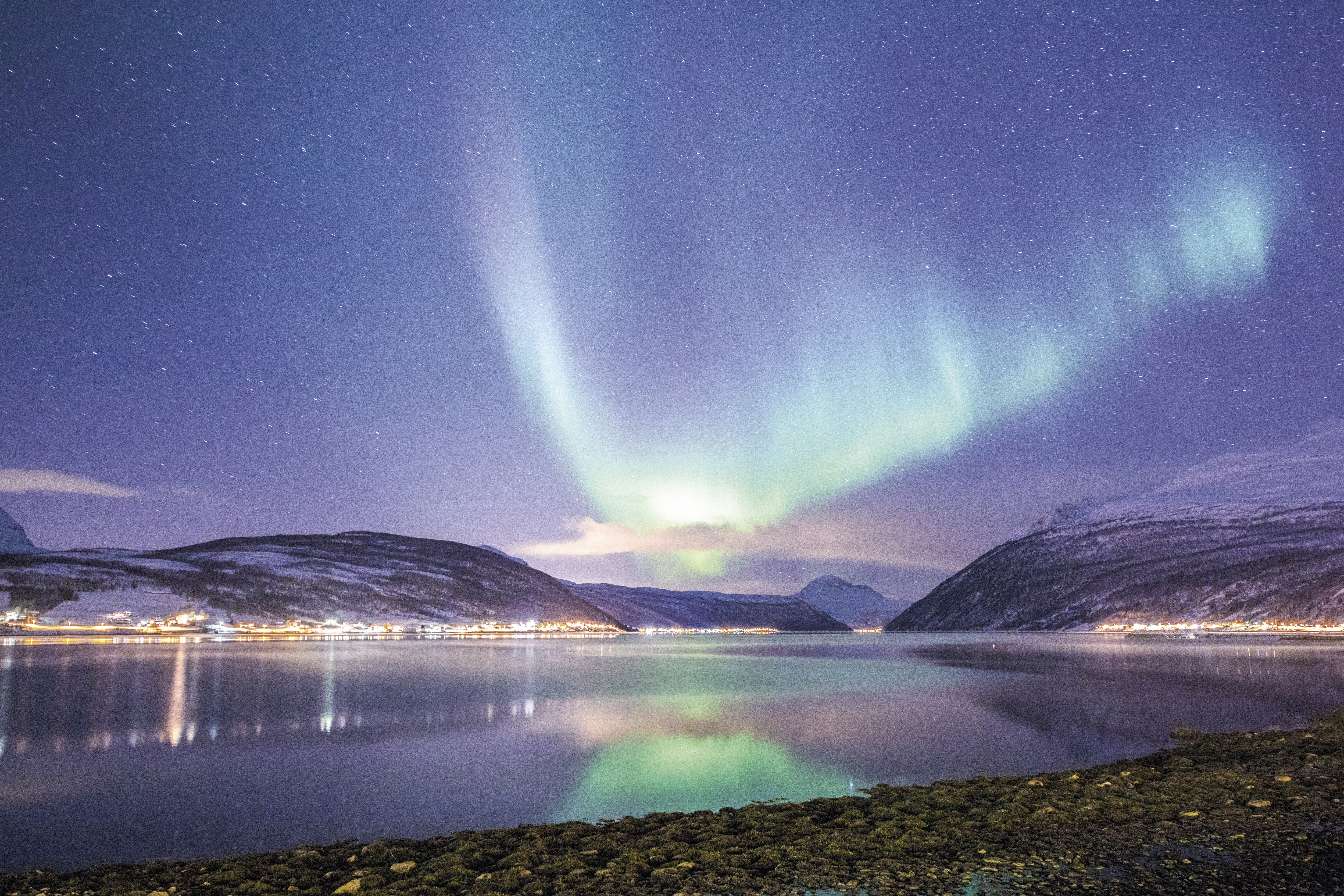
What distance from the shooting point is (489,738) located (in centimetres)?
3597

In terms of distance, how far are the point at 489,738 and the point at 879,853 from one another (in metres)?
23.9

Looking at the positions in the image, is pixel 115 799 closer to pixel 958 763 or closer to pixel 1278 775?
pixel 958 763

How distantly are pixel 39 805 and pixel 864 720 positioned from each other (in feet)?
115

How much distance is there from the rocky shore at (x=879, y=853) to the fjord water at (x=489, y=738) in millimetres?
2995

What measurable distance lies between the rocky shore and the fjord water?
2.99 metres

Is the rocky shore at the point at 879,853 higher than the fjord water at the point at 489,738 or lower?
higher

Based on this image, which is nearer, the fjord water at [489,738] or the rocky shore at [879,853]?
the rocky shore at [879,853]

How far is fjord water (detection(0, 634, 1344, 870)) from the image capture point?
21438 millimetres

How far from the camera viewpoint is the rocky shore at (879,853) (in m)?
13.9

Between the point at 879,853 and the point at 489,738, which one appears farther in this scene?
the point at 489,738

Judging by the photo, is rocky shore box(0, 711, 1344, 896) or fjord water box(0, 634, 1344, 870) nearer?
rocky shore box(0, 711, 1344, 896)

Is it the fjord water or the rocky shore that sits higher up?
the rocky shore

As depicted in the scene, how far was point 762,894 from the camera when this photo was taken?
44.6 ft

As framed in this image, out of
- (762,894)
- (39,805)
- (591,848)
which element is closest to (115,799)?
(39,805)
